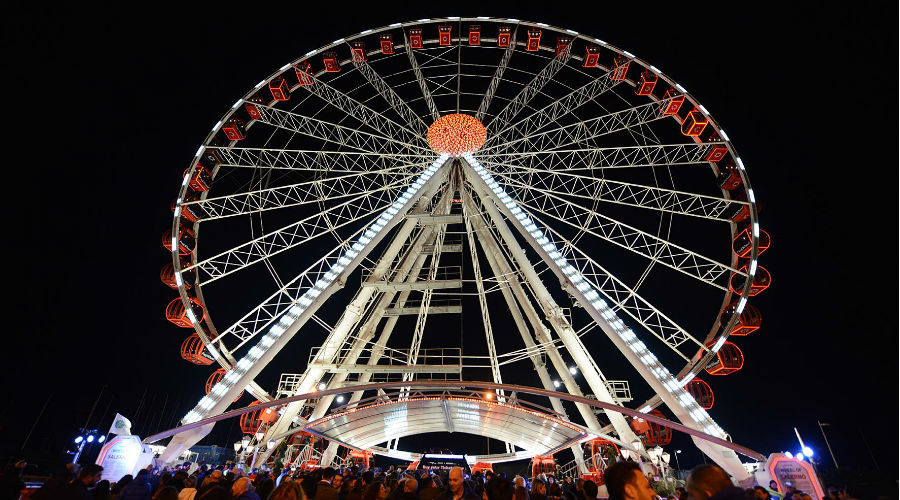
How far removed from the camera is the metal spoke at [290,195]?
19.0 m

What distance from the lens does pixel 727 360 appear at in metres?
16.7

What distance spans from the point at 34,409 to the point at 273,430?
29.5m

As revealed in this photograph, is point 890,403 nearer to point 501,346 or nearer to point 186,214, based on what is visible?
point 501,346

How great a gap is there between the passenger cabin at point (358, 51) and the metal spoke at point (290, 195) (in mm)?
6155

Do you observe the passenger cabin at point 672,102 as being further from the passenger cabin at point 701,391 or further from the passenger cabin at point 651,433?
the passenger cabin at point 651,433

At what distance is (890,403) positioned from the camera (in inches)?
1328

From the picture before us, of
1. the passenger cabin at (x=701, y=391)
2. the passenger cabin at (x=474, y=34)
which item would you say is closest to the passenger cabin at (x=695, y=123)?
the passenger cabin at (x=701, y=391)

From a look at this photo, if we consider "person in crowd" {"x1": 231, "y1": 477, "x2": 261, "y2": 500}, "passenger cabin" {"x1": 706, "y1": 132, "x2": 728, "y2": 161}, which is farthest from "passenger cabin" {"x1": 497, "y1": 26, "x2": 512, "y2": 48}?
"person in crowd" {"x1": 231, "y1": 477, "x2": 261, "y2": 500}

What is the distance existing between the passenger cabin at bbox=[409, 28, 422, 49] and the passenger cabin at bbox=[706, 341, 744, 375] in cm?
2050

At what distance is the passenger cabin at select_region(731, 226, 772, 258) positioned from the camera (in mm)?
17438

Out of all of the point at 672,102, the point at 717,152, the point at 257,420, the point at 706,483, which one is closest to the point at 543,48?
the point at 672,102

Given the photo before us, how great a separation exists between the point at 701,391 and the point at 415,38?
21.8 metres

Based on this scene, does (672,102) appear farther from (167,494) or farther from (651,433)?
(167,494)

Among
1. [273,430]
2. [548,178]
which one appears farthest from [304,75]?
[273,430]
